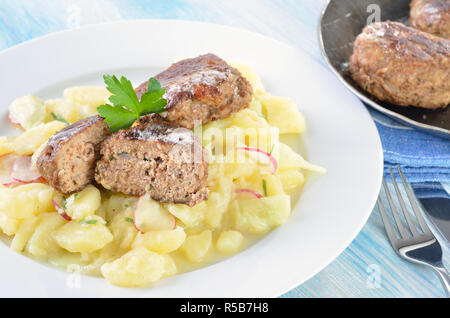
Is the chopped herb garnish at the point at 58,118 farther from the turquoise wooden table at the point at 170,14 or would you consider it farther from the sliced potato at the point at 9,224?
the turquoise wooden table at the point at 170,14

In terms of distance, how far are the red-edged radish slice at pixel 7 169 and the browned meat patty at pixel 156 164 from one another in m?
0.84

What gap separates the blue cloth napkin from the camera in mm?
4883

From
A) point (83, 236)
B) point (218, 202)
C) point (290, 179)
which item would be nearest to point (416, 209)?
point (290, 179)

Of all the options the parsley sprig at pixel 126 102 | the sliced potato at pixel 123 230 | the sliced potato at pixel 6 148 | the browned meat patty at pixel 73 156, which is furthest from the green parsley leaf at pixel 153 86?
the sliced potato at pixel 6 148

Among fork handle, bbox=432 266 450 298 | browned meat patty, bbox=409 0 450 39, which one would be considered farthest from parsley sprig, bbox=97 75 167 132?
browned meat patty, bbox=409 0 450 39

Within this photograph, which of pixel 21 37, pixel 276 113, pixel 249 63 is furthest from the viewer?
pixel 21 37

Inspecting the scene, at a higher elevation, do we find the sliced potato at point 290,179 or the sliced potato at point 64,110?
the sliced potato at point 64,110

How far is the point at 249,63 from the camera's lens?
5832 millimetres

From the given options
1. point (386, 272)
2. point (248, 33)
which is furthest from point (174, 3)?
point (386, 272)

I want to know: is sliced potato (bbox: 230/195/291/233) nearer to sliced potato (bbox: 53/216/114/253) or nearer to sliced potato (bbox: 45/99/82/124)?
sliced potato (bbox: 53/216/114/253)

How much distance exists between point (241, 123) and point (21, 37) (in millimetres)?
3701

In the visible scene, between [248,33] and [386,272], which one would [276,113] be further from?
[386,272]

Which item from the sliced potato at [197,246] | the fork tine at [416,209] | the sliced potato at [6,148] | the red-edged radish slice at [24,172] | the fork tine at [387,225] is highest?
the sliced potato at [6,148]

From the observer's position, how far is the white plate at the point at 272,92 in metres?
3.64
